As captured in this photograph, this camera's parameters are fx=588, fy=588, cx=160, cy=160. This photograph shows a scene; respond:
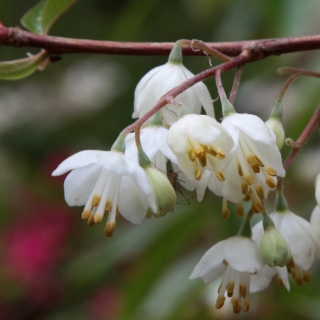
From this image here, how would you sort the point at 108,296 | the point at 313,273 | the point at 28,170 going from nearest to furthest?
the point at 313,273
the point at 108,296
the point at 28,170

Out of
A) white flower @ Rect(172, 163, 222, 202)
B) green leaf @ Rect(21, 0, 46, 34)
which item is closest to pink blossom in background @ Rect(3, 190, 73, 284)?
green leaf @ Rect(21, 0, 46, 34)

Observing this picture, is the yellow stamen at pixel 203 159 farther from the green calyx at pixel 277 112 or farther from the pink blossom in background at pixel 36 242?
the pink blossom in background at pixel 36 242

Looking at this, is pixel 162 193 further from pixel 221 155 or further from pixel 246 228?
pixel 246 228

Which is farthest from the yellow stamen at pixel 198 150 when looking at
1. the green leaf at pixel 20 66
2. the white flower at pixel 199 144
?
the green leaf at pixel 20 66

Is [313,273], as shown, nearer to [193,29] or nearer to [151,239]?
[151,239]

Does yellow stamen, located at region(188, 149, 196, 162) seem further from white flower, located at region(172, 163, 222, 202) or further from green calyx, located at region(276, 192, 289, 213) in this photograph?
green calyx, located at region(276, 192, 289, 213)

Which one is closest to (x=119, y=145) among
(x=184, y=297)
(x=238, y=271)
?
(x=238, y=271)
